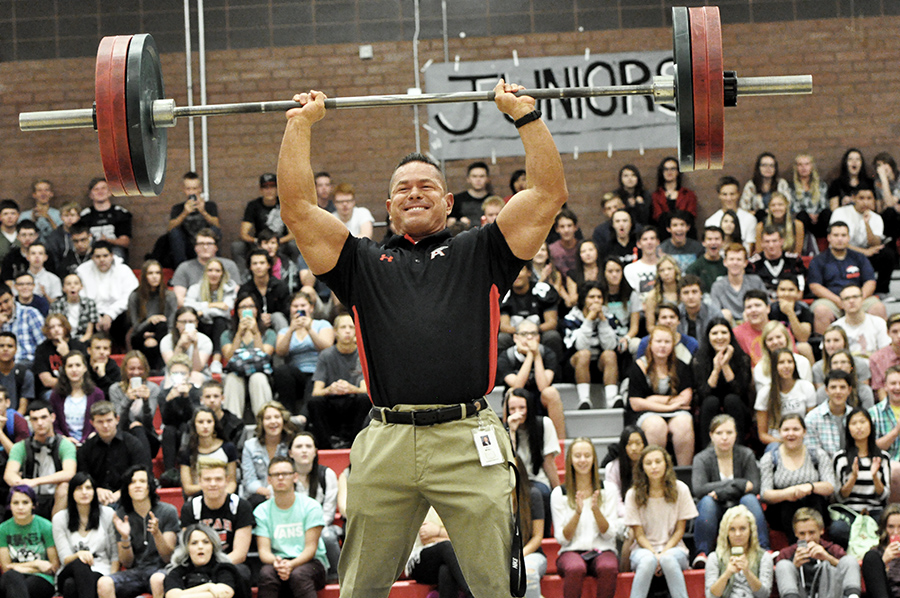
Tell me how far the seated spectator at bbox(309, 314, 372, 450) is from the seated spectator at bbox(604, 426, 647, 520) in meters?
2.13

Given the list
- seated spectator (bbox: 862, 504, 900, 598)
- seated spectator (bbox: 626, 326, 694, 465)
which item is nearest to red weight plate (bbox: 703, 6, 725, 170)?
seated spectator (bbox: 862, 504, 900, 598)

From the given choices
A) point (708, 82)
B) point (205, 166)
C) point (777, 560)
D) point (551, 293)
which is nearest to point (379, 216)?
point (205, 166)

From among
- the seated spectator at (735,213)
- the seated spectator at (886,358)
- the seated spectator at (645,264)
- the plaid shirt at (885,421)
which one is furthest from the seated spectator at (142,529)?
the seated spectator at (735,213)

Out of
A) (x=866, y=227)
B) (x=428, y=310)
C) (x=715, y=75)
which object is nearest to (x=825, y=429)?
(x=866, y=227)

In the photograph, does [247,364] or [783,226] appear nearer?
[247,364]

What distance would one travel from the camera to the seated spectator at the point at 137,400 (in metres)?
9.71

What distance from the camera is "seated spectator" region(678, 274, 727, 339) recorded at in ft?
33.6

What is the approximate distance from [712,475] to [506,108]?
525 centimetres

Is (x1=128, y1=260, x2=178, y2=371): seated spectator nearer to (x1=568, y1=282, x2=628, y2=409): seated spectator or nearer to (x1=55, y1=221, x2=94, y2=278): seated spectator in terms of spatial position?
(x1=55, y1=221, x2=94, y2=278): seated spectator

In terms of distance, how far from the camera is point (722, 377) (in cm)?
955

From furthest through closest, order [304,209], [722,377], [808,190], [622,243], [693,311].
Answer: [808,190] < [622,243] < [693,311] < [722,377] < [304,209]

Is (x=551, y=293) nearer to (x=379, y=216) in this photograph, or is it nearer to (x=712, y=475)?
(x=712, y=475)

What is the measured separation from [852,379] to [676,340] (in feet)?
4.69

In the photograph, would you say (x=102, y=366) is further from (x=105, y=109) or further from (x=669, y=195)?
(x=669, y=195)
